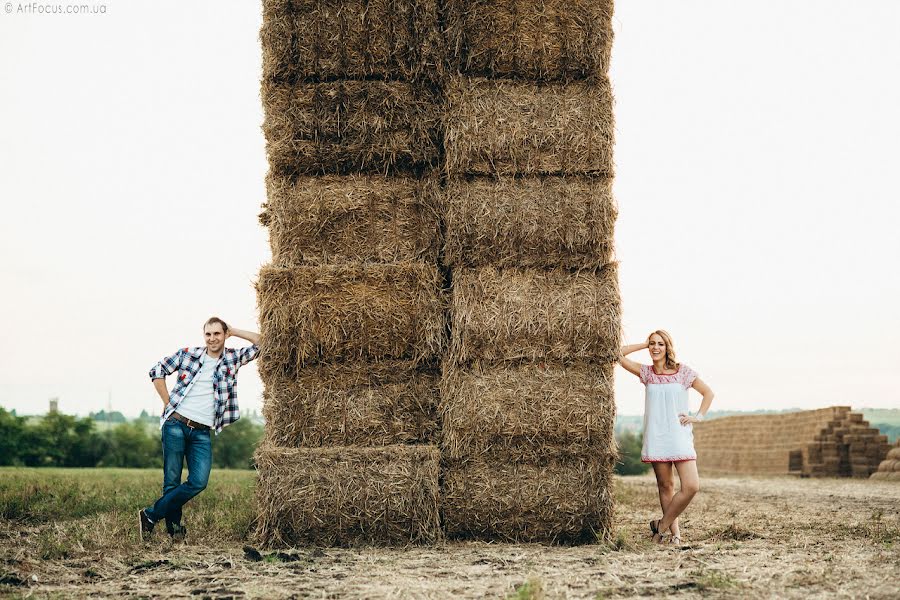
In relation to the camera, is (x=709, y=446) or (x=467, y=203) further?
(x=709, y=446)

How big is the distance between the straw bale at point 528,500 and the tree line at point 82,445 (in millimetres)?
23289

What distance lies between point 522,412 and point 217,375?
8.61 feet

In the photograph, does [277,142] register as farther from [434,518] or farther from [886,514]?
[886,514]

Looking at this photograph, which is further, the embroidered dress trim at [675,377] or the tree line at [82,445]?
the tree line at [82,445]

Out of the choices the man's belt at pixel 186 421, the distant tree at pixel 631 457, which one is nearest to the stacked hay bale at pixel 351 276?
the man's belt at pixel 186 421

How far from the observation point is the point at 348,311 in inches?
294

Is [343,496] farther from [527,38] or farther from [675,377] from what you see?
[527,38]

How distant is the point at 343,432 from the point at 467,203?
216 cm

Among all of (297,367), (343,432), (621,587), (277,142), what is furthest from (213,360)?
(621,587)

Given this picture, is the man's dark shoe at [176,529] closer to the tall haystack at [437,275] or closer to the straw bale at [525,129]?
the tall haystack at [437,275]

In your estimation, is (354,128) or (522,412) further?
(354,128)

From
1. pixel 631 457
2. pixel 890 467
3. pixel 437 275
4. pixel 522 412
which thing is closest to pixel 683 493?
pixel 522 412

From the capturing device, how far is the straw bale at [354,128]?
25.5 feet

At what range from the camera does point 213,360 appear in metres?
7.90
